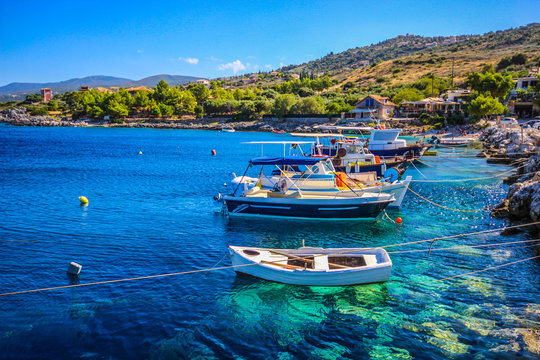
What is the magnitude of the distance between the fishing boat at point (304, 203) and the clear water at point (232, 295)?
65 centimetres

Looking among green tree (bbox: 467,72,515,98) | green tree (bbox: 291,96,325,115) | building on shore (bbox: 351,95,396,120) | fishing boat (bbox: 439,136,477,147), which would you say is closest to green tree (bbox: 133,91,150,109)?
green tree (bbox: 291,96,325,115)

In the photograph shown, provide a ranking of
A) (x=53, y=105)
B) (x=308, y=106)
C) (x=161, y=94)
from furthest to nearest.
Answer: (x=53, y=105) → (x=161, y=94) → (x=308, y=106)

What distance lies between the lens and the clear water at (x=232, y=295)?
9.25m

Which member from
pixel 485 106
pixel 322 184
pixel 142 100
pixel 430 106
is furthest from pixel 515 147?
pixel 142 100

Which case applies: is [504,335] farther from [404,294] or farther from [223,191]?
[223,191]

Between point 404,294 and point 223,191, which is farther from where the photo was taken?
point 223,191

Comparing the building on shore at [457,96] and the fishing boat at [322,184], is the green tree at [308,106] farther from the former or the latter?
the fishing boat at [322,184]

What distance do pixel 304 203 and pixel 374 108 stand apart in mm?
80272

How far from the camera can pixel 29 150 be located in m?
55.2

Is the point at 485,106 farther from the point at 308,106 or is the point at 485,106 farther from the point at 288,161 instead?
the point at 288,161

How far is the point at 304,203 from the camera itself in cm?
1947

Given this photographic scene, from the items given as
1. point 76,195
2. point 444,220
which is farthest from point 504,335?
point 76,195

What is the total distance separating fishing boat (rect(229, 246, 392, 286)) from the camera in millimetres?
11875

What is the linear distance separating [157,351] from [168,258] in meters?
6.21
